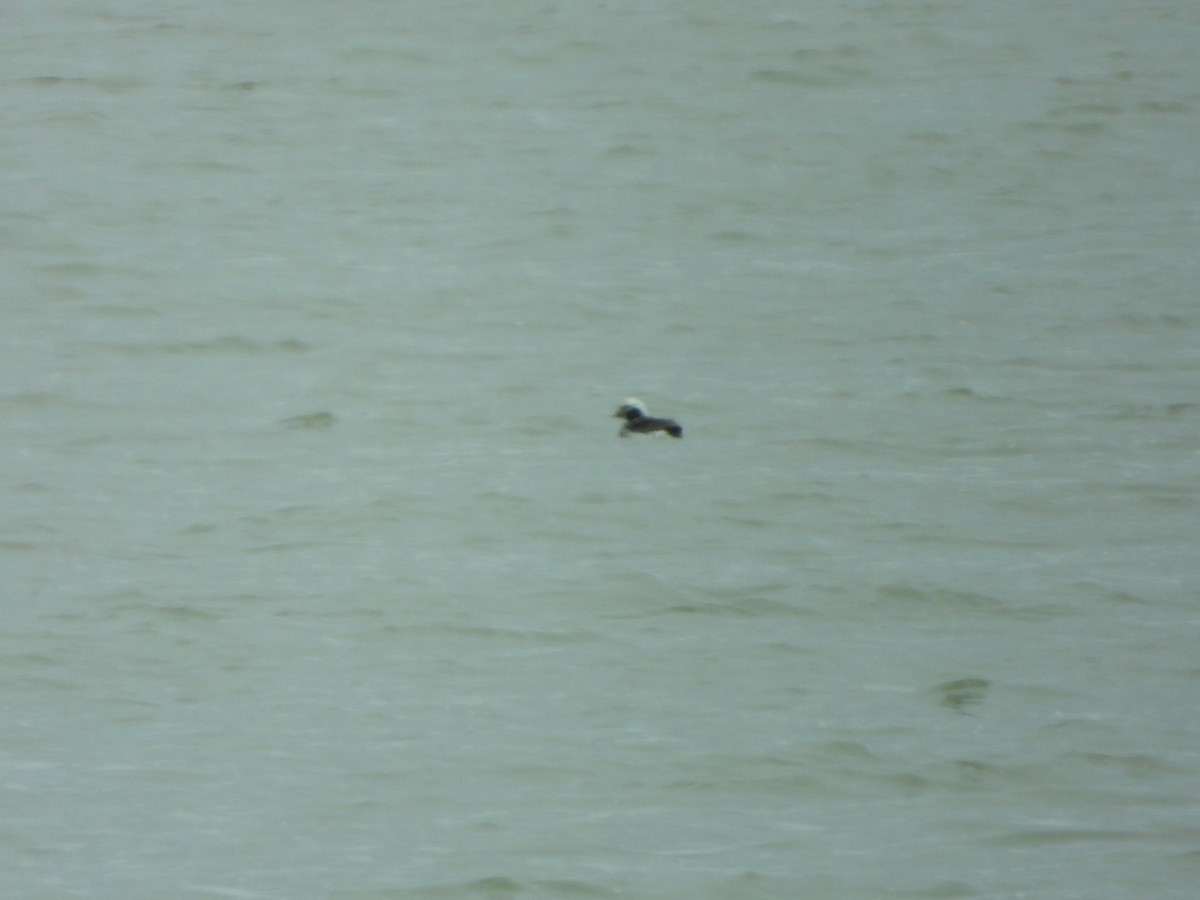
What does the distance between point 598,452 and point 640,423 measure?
30 cm

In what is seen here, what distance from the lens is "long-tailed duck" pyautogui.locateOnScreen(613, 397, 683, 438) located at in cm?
1000

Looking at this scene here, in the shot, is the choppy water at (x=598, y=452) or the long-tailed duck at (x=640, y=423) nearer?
the choppy water at (x=598, y=452)

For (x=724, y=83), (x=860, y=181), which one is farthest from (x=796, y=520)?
(x=724, y=83)

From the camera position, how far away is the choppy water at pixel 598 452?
20.4 ft

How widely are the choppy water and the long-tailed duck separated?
0.12 m

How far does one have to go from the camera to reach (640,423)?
10.0m

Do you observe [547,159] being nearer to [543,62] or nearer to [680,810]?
[543,62]

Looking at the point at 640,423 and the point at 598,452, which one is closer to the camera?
the point at 598,452

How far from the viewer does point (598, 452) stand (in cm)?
983

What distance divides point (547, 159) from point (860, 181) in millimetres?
2121

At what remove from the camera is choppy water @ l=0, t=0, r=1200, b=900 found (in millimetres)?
6223

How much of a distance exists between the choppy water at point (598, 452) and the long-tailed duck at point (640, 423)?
0.12 m

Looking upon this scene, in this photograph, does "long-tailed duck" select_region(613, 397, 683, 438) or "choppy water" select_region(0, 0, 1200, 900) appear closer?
"choppy water" select_region(0, 0, 1200, 900)

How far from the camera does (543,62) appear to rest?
1678 cm
